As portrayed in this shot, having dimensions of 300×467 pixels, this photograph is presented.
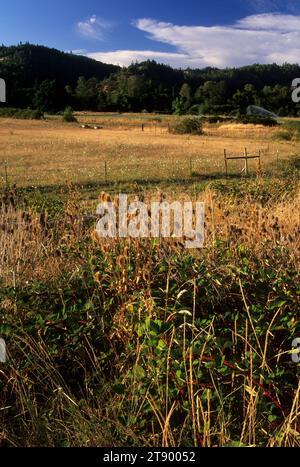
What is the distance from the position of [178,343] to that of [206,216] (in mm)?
2733

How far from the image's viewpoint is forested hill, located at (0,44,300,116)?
91.6 meters

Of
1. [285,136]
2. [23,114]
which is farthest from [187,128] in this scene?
[23,114]

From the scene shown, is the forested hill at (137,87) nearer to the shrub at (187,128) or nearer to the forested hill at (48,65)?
the forested hill at (48,65)

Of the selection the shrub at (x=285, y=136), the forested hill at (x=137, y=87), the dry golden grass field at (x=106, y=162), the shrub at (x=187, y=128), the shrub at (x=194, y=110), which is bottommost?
the dry golden grass field at (x=106, y=162)

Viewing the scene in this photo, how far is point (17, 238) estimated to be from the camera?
179 inches

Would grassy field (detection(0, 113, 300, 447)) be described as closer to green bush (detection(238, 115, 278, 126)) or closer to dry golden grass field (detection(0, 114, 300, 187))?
dry golden grass field (detection(0, 114, 300, 187))

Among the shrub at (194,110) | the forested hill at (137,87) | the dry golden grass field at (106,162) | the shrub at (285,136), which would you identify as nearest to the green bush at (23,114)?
the forested hill at (137,87)

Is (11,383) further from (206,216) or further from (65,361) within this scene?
(206,216)

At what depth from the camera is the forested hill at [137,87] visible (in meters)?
91.6

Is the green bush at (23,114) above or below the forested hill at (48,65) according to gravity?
below

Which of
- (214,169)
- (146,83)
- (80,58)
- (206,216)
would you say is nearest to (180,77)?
(146,83)

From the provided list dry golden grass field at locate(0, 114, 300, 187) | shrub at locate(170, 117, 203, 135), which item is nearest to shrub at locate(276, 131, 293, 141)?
dry golden grass field at locate(0, 114, 300, 187)

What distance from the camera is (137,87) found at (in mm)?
112000

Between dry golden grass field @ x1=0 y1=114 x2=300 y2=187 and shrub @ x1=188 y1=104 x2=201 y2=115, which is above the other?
shrub @ x1=188 y1=104 x2=201 y2=115
